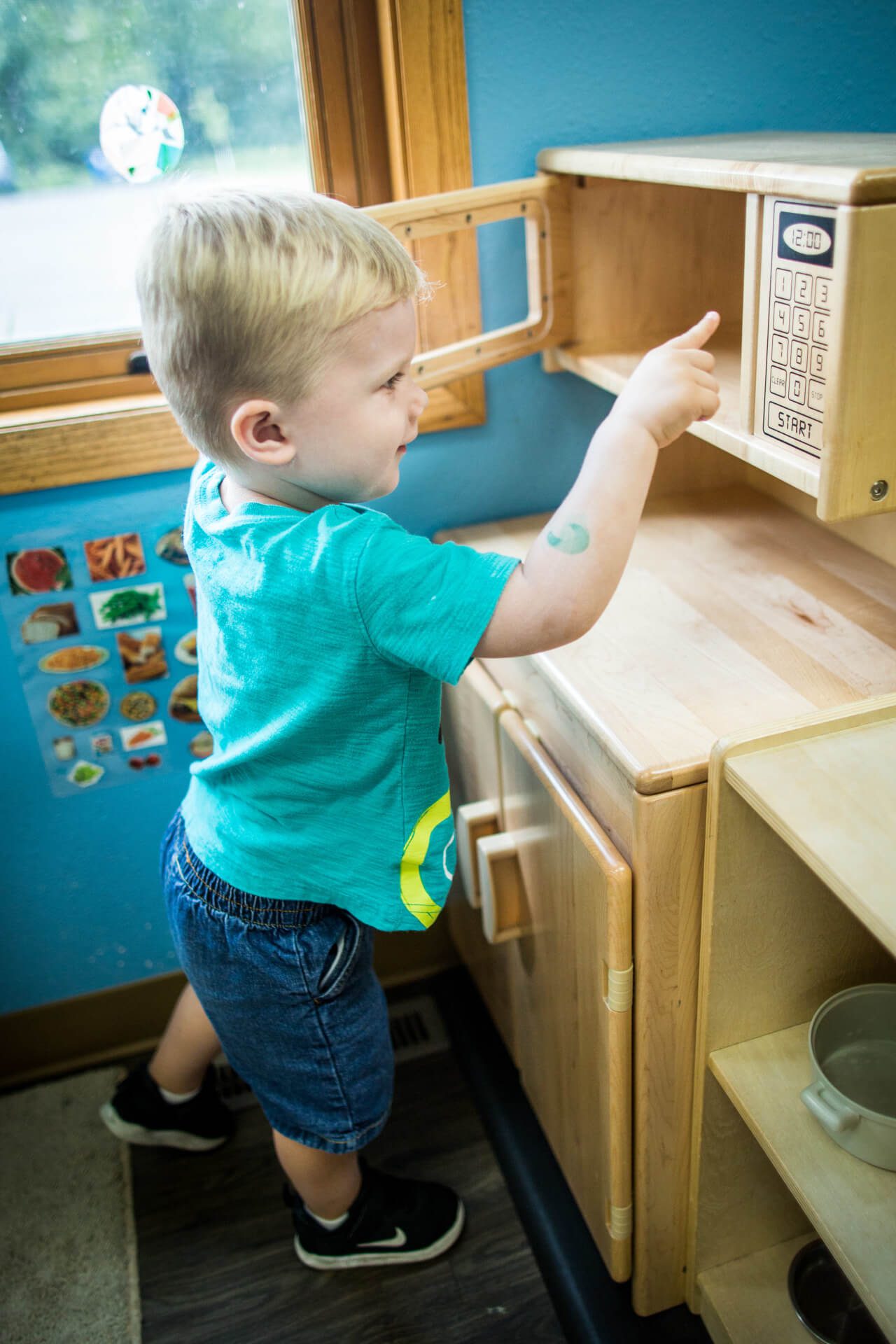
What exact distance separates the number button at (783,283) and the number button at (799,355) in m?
0.04

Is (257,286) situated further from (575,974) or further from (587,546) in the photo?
(575,974)

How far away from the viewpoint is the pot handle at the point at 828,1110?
0.91 m

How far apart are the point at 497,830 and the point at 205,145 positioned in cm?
91

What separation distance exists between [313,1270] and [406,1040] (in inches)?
14.9

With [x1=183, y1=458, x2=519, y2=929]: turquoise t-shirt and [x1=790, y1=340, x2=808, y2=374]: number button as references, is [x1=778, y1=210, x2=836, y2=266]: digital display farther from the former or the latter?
[x1=183, y1=458, x2=519, y2=929]: turquoise t-shirt

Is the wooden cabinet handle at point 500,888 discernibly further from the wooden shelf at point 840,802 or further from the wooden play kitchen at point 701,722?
the wooden shelf at point 840,802

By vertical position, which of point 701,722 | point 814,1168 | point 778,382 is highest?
point 778,382

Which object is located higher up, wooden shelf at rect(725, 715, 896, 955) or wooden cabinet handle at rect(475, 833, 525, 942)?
wooden shelf at rect(725, 715, 896, 955)

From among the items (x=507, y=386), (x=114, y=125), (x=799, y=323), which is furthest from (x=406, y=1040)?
(x=114, y=125)

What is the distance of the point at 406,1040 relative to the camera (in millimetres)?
→ 1644

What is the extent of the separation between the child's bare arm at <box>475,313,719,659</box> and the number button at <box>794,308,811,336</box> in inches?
5.4

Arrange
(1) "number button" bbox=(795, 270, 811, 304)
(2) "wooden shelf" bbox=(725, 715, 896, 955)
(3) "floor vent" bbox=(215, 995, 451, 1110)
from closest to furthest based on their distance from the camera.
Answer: (2) "wooden shelf" bbox=(725, 715, 896, 955)
(1) "number button" bbox=(795, 270, 811, 304)
(3) "floor vent" bbox=(215, 995, 451, 1110)

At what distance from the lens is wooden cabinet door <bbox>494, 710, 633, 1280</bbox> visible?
98 cm

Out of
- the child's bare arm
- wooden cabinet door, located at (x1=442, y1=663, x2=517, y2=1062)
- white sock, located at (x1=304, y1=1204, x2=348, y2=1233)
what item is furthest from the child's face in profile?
white sock, located at (x1=304, y1=1204, x2=348, y2=1233)
